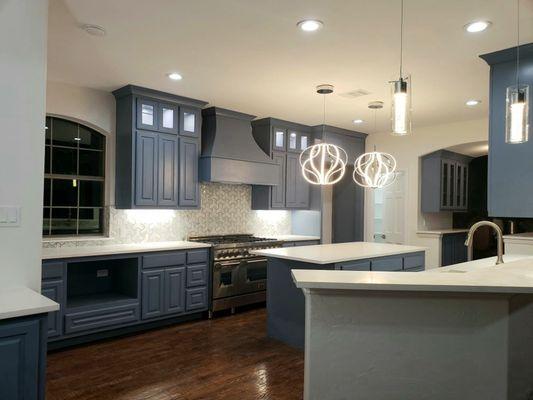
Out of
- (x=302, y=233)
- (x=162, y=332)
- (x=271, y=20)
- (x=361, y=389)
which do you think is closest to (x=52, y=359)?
(x=162, y=332)

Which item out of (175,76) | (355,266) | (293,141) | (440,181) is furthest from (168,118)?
(440,181)

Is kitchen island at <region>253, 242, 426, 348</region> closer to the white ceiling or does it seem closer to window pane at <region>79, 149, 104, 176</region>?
the white ceiling

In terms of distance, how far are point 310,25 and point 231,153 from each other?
106 inches

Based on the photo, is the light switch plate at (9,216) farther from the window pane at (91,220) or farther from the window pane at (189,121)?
the window pane at (189,121)

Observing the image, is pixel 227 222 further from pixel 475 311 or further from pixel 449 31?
pixel 475 311

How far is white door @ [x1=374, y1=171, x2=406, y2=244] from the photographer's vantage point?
22.9ft

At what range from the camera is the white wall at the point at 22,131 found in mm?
2371

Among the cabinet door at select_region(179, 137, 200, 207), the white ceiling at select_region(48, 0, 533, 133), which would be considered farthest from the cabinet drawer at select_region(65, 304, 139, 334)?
the white ceiling at select_region(48, 0, 533, 133)

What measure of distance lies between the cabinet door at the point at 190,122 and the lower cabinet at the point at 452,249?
4276mm

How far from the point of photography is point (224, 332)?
4465mm

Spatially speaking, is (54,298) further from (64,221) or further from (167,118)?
(167,118)

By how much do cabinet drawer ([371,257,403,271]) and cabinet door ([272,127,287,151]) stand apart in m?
2.60

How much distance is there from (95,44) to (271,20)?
150cm

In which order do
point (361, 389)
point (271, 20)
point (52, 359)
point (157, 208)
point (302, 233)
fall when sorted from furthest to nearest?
point (302, 233) → point (157, 208) → point (52, 359) → point (271, 20) → point (361, 389)
